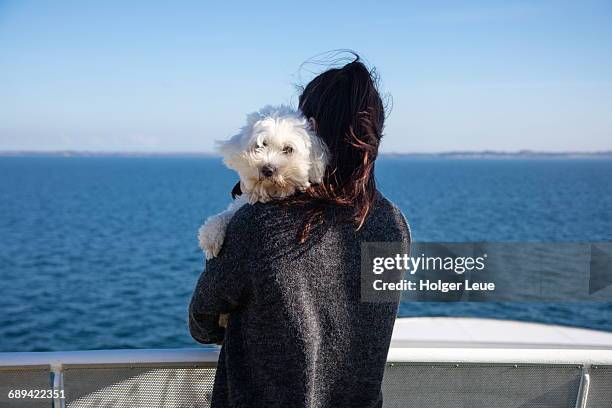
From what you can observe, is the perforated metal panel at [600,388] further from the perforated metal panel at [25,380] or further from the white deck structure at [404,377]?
the perforated metal panel at [25,380]

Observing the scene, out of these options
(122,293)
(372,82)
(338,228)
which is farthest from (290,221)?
(122,293)

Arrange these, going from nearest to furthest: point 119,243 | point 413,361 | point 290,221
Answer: point 290,221 < point 413,361 < point 119,243

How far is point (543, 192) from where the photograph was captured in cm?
6197

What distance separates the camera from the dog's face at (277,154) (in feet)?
4.67

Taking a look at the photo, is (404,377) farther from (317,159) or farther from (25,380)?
(25,380)

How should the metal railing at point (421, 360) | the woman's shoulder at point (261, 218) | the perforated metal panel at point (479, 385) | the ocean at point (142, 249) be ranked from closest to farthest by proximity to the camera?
the woman's shoulder at point (261, 218) < the metal railing at point (421, 360) < the perforated metal panel at point (479, 385) < the ocean at point (142, 249)

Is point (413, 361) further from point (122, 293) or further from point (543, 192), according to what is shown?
point (543, 192)

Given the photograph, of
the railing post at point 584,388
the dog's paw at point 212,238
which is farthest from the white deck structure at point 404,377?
the dog's paw at point 212,238

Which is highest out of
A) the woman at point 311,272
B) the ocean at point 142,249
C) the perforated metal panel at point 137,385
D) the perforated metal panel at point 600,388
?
the ocean at point 142,249

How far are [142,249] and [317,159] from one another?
95.3ft

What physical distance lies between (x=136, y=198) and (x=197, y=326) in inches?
2337

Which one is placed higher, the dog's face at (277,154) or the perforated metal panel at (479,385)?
the dog's face at (277,154)

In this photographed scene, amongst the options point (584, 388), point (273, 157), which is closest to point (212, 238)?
point (273, 157)

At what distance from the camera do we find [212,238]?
1.44 metres
